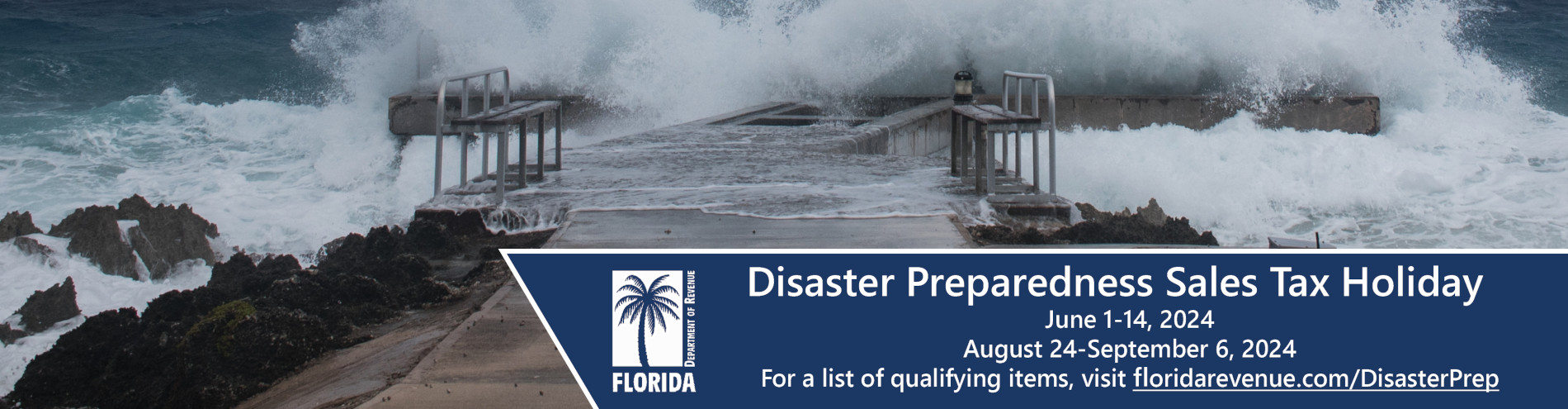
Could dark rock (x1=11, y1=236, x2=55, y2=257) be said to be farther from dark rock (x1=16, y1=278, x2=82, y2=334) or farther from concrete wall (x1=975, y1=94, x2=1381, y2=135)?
concrete wall (x1=975, y1=94, x2=1381, y2=135)

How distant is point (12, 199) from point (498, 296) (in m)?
20.4

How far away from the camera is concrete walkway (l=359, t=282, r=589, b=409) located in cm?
347

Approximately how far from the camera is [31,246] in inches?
529

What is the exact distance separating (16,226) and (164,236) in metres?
2.07

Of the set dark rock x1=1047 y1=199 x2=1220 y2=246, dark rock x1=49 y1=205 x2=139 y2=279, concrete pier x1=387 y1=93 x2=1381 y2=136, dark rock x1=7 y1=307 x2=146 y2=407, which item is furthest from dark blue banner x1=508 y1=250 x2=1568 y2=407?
concrete pier x1=387 y1=93 x2=1381 y2=136

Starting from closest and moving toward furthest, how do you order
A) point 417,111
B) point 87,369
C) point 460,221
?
point 87,369
point 460,221
point 417,111

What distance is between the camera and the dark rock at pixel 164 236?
12.9 metres

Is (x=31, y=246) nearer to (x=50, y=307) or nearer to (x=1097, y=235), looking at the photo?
(x=50, y=307)

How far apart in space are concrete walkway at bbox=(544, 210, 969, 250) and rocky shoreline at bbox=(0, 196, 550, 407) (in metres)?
0.41

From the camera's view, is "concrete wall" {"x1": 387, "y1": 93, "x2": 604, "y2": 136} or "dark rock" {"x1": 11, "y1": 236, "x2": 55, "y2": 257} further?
"concrete wall" {"x1": 387, "y1": 93, "x2": 604, "y2": 136}

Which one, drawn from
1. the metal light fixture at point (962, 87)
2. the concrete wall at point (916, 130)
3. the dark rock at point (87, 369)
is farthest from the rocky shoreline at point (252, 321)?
the metal light fixture at point (962, 87)

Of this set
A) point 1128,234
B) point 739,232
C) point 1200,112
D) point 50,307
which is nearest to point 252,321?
point 739,232

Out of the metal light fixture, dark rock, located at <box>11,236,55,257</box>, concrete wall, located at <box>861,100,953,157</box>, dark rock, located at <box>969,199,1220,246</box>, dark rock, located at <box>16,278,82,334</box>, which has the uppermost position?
the metal light fixture

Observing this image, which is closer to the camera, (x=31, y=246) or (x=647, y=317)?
(x=647, y=317)
